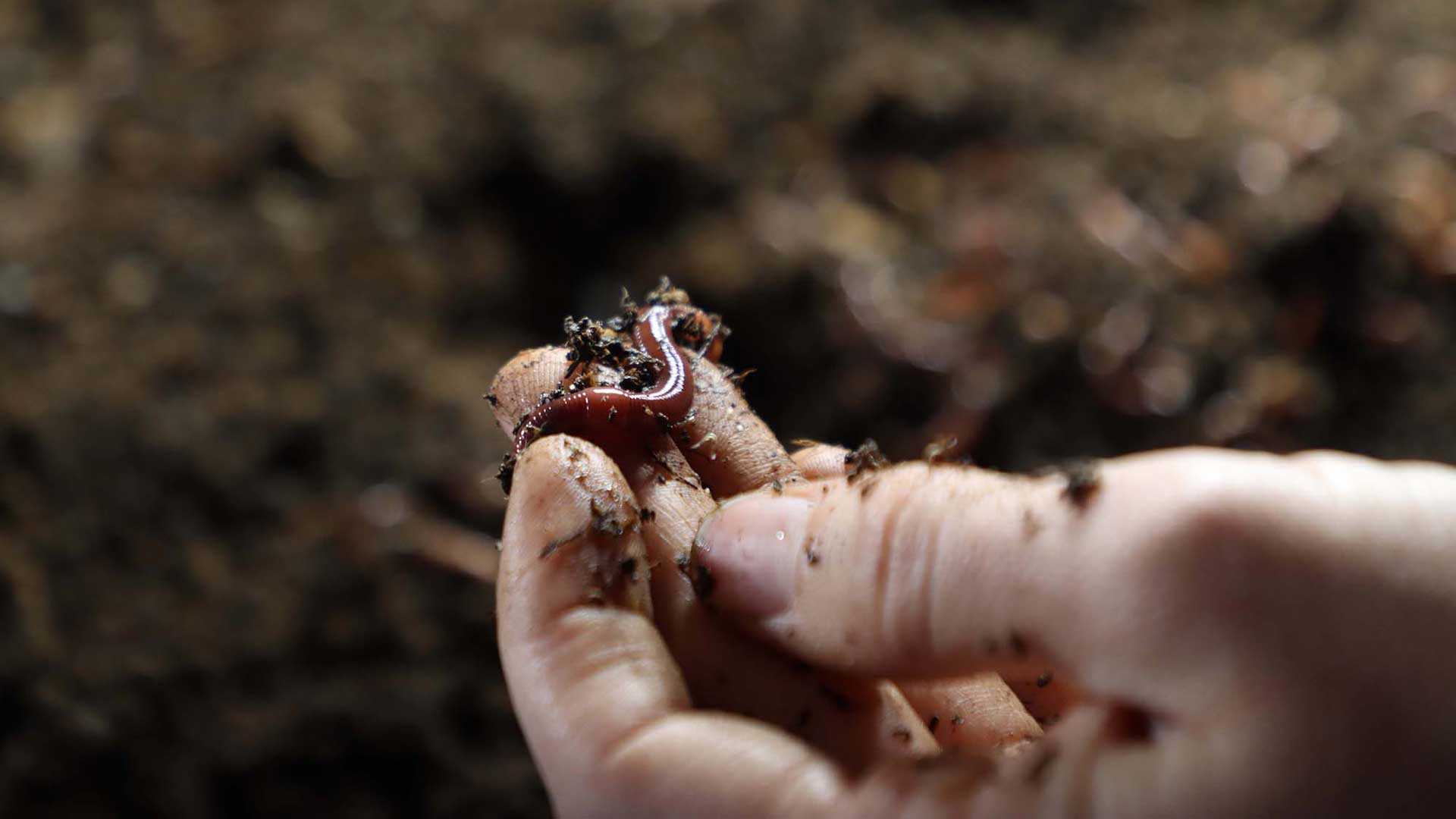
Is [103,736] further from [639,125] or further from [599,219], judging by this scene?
[639,125]

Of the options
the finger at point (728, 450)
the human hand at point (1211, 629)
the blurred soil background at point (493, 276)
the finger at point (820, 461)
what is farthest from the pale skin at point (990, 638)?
the blurred soil background at point (493, 276)

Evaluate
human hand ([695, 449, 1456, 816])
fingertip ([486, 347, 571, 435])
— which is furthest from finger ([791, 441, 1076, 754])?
fingertip ([486, 347, 571, 435])

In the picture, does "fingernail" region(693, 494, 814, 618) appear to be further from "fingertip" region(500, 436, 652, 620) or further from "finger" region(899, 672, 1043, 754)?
"finger" region(899, 672, 1043, 754)

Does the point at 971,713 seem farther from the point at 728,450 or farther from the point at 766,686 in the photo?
the point at 728,450

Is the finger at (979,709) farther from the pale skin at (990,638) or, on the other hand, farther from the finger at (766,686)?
the finger at (766,686)

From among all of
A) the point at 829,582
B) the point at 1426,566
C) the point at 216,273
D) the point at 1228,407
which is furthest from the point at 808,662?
the point at 216,273

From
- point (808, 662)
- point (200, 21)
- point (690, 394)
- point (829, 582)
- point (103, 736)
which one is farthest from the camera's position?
point (200, 21)
